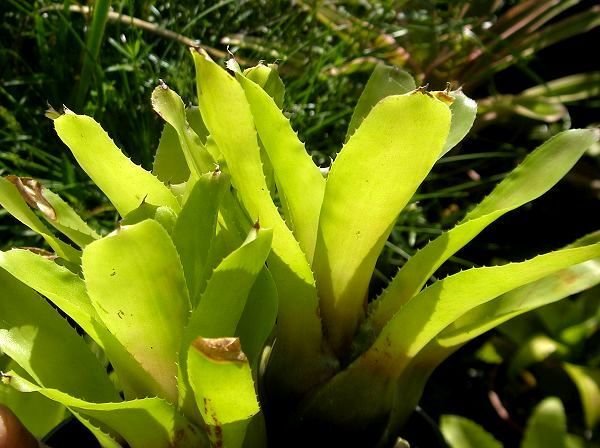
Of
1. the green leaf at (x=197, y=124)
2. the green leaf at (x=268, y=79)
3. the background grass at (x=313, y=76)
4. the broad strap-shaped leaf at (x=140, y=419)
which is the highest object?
the green leaf at (x=268, y=79)

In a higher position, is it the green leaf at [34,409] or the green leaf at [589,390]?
the green leaf at [34,409]

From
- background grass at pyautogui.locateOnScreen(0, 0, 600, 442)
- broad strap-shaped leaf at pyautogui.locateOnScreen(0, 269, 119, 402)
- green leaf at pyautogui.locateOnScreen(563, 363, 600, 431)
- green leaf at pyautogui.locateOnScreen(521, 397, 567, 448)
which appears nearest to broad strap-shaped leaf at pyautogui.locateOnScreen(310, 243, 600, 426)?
broad strap-shaped leaf at pyautogui.locateOnScreen(0, 269, 119, 402)

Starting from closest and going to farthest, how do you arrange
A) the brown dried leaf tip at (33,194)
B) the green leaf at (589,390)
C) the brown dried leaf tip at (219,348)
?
the brown dried leaf tip at (219,348) → the brown dried leaf tip at (33,194) → the green leaf at (589,390)

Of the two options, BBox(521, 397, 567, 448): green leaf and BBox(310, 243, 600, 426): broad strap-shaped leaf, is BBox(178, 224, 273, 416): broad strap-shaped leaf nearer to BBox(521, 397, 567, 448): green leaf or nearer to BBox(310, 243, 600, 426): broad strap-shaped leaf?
BBox(310, 243, 600, 426): broad strap-shaped leaf

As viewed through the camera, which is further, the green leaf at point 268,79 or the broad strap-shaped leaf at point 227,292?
the green leaf at point 268,79

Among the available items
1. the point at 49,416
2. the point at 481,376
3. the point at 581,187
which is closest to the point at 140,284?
the point at 49,416

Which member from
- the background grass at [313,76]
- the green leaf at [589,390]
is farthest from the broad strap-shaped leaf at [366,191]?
the green leaf at [589,390]

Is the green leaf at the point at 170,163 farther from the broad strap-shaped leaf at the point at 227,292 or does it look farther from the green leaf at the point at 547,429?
the green leaf at the point at 547,429

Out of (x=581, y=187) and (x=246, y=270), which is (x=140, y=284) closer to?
(x=246, y=270)
